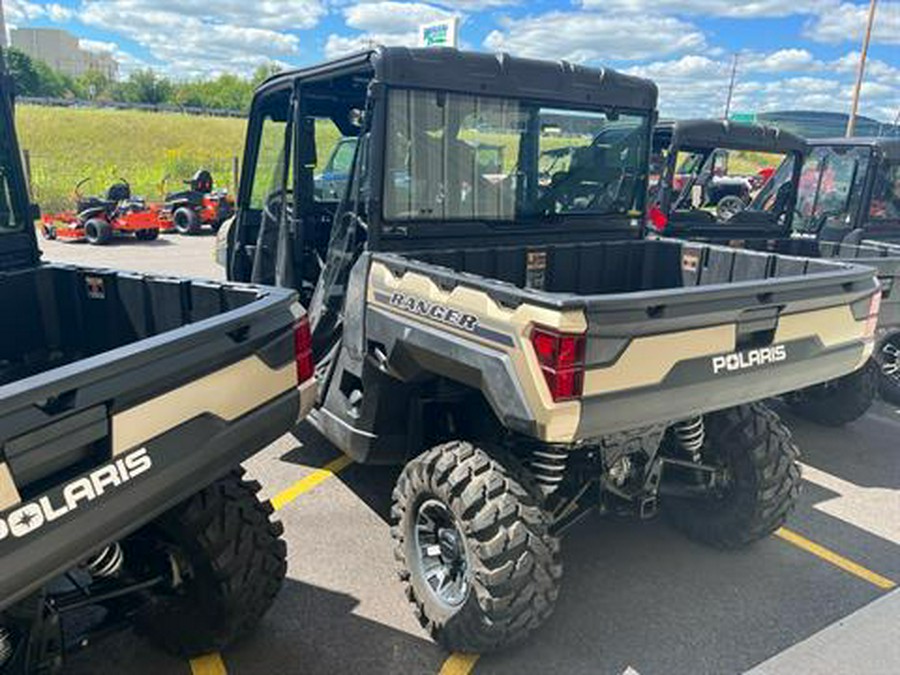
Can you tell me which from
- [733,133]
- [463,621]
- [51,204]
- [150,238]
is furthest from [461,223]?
[51,204]

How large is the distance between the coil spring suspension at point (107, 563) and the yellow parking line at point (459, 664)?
1.32 metres

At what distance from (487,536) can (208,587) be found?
1.08 metres

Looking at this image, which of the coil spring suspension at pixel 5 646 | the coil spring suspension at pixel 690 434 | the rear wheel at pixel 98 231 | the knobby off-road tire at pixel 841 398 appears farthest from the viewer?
the rear wheel at pixel 98 231

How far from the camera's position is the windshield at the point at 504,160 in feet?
12.4

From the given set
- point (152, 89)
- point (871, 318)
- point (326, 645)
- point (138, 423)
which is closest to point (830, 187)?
point (871, 318)

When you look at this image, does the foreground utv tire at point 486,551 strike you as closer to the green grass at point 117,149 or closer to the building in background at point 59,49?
the green grass at point 117,149

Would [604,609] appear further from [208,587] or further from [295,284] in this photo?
[295,284]

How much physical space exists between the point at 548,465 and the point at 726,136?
540 cm

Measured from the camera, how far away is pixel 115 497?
1.92 m

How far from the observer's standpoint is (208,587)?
2.70 m

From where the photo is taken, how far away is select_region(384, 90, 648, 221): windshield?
378cm

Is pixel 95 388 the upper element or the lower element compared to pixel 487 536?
upper

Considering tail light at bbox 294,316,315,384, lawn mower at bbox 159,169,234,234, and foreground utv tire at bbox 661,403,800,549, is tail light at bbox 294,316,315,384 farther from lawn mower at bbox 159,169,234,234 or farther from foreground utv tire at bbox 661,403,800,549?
lawn mower at bbox 159,169,234,234

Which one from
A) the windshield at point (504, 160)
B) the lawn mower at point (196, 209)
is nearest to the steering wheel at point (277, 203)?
the windshield at point (504, 160)
